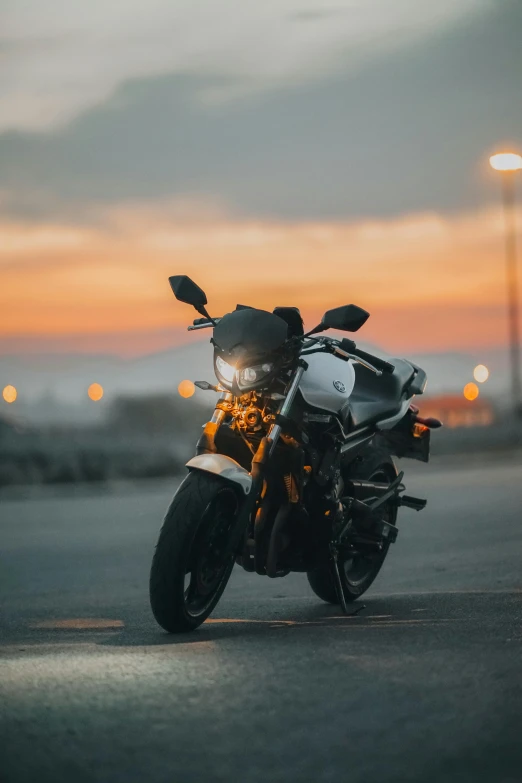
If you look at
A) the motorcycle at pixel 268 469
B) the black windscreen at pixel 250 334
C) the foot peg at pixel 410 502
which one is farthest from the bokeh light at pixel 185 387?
the black windscreen at pixel 250 334

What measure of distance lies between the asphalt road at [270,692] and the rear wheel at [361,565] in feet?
0.46

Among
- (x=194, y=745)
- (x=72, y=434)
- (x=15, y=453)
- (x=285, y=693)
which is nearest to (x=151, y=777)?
(x=194, y=745)

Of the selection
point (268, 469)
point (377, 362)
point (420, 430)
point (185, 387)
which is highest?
point (185, 387)

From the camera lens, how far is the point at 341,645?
239 inches

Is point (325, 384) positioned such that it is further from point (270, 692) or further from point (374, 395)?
point (270, 692)

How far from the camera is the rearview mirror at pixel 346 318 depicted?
286 inches

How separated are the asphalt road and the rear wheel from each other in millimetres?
140

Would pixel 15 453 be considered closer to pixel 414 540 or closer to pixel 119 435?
pixel 119 435

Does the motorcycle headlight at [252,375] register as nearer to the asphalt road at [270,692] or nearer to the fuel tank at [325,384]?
the fuel tank at [325,384]

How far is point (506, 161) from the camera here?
34469 mm

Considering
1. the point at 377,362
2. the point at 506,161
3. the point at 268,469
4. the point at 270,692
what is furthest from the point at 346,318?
the point at 506,161

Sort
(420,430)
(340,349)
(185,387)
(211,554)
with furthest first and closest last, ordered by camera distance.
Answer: (185,387), (420,430), (340,349), (211,554)

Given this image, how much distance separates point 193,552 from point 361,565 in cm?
207

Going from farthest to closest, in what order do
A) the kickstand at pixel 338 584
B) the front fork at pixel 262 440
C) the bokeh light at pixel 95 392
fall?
the bokeh light at pixel 95 392
the kickstand at pixel 338 584
the front fork at pixel 262 440
